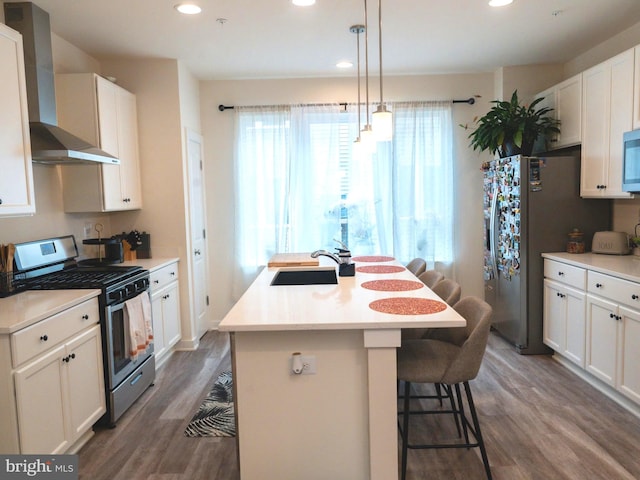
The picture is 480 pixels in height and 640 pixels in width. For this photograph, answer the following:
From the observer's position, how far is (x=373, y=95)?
15.7 ft

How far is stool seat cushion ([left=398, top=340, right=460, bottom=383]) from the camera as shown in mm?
2168

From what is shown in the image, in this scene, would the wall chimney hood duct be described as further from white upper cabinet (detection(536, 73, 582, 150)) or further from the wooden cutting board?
white upper cabinet (detection(536, 73, 582, 150))

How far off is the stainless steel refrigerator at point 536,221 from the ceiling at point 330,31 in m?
1.03

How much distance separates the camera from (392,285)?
8.95 ft

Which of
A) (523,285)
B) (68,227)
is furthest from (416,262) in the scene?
(68,227)

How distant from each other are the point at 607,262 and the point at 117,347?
350 cm

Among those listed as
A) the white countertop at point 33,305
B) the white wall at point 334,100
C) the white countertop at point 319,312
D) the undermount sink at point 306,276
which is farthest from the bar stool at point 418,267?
the white countertop at point 33,305

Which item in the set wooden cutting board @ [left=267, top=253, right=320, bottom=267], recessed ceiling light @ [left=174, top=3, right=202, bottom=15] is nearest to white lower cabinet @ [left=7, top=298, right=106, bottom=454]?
wooden cutting board @ [left=267, top=253, right=320, bottom=267]

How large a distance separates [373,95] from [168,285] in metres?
2.83

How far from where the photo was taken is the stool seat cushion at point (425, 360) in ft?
7.11

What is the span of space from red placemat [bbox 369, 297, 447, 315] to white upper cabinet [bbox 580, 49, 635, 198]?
80.1 inches

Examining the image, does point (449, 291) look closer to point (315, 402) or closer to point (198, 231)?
point (315, 402)

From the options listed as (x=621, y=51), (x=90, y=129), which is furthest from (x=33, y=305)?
(x=621, y=51)

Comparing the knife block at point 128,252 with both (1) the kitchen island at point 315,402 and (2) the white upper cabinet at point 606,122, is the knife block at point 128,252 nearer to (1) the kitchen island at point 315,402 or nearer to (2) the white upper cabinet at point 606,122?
(1) the kitchen island at point 315,402
